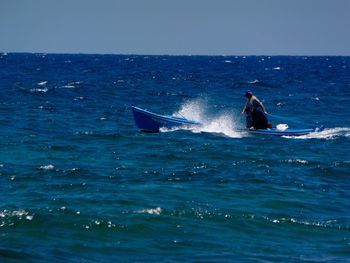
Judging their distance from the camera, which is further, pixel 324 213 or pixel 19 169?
pixel 19 169

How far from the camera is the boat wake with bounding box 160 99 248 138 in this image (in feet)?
82.8

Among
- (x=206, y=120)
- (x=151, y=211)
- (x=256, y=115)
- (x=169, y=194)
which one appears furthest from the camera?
(x=206, y=120)

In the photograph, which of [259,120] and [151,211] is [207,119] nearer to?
[259,120]

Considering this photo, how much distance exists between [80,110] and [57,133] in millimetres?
9247

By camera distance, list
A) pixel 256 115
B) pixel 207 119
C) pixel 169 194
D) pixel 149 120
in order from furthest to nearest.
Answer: pixel 207 119 → pixel 149 120 → pixel 256 115 → pixel 169 194

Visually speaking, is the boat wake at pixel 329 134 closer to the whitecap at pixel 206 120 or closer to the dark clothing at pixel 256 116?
the dark clothing at pixel 256 116

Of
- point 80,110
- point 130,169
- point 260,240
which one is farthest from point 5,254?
point 80,110

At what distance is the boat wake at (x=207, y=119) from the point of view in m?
25.2

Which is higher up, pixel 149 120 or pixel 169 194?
pixel 149 120

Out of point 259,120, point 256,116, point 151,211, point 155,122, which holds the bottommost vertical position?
point 151,211

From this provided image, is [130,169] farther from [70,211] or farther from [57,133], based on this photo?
[57,133]

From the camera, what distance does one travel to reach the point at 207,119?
3105cm

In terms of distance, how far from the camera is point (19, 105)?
34531mm

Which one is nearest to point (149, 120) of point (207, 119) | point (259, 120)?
point (259, 120)
